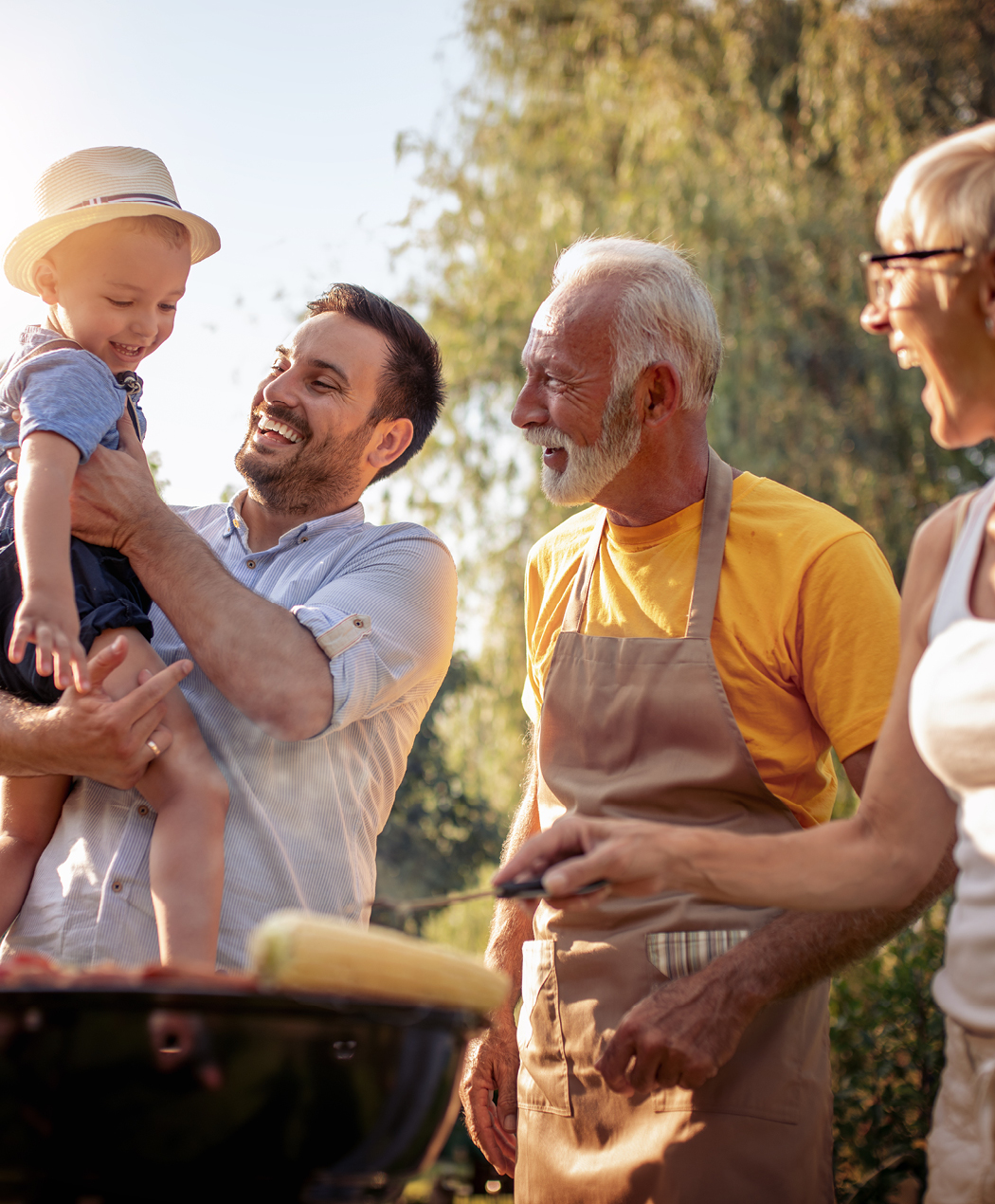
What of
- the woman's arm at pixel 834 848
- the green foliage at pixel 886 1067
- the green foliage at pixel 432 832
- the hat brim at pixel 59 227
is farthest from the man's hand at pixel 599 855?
the green foliage at pixel 432 832

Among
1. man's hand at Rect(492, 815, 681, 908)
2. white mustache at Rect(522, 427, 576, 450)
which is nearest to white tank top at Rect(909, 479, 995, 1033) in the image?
man's hand at Rect(492, 815, 681, 908)

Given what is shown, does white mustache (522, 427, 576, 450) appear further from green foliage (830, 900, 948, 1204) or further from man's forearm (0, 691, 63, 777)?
green foliage (830, 900, 948, 1204)

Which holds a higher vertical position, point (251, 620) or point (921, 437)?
point (921, 437)

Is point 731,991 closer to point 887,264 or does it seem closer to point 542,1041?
point 542,1041

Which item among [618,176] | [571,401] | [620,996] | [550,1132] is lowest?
[550,1132]

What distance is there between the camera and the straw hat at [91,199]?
100 inches

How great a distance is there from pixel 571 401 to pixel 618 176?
5.24 meters

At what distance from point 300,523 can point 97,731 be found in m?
0.78

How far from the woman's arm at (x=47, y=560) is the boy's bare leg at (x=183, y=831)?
0.74ft

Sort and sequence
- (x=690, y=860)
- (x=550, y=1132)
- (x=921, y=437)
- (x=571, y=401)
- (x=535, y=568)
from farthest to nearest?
1. (x=921, y=437)
2. (x=535, y=568)
3. (x=571, y=401)
4. (x=550, y=1132)
5. (x=690, y=860)

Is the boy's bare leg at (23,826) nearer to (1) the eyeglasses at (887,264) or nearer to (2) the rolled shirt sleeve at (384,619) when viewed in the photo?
(2) the rolled shirt sleeve at (384,619)

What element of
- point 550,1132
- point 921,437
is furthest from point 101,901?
point 921,437

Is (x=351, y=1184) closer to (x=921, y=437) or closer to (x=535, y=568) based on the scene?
(x=535, y=568)

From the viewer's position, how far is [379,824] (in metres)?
2.52
